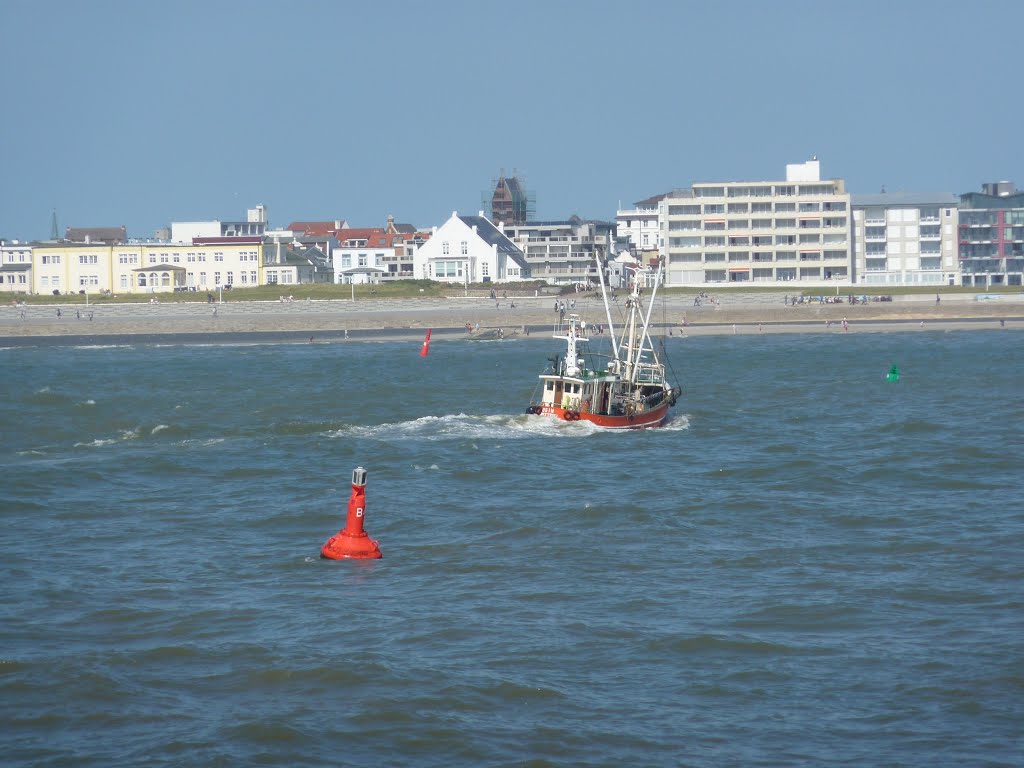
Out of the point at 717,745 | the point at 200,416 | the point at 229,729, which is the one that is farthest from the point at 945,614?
the point at 200,416

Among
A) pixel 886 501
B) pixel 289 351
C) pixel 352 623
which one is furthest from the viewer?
pixel 289 351

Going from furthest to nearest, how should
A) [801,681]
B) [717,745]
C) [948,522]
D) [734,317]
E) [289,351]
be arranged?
[734,317], [289,351], [948,522], [801,681], [717,745]

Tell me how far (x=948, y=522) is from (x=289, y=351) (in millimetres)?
69869

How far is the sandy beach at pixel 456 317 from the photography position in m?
106

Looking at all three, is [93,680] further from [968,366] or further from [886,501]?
[968,366]

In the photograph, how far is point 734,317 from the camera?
368 ft

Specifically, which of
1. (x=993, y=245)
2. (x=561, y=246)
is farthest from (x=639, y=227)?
(x=993, y=245)

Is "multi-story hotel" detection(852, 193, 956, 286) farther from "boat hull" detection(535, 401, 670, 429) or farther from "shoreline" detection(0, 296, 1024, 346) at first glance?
"boat hull" detection(535, 401, 670, 429)

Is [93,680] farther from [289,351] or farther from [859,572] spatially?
[289,351]

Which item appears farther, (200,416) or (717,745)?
(200,416)

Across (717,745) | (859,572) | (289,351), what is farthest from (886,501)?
(289,351)

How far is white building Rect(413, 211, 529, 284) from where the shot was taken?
14425cm

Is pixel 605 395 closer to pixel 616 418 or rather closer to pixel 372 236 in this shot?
pixel 616 418

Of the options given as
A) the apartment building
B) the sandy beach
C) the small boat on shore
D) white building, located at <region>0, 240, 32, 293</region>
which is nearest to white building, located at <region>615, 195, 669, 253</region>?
the apartment building
